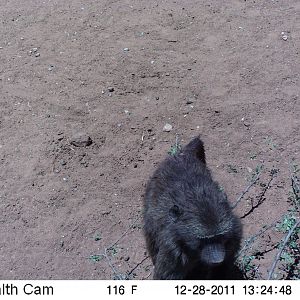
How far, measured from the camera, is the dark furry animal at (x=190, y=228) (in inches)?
136

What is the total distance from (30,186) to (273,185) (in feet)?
7.84

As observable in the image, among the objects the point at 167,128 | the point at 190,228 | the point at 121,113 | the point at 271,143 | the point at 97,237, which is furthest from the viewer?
the point at 121,113

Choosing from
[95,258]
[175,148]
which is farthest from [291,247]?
[95,258]

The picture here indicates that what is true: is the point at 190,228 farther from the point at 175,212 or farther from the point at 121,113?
the point at 121,113

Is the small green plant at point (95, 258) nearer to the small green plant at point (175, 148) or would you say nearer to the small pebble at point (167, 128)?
the small green plant at point (175, 148)

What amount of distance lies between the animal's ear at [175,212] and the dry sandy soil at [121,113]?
2.95ft

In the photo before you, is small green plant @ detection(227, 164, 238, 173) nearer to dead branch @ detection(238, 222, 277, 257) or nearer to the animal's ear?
dead branch @ detection(238, 222, 277, 257)

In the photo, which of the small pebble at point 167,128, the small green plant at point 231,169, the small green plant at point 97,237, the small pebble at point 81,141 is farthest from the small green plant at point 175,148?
the small green plant at point 97,237

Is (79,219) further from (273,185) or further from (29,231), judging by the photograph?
(273,185)

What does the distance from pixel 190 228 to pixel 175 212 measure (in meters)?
0.20

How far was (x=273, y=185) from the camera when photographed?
487 cm

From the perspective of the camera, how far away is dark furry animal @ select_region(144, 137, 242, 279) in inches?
136

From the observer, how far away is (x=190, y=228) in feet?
11.5
